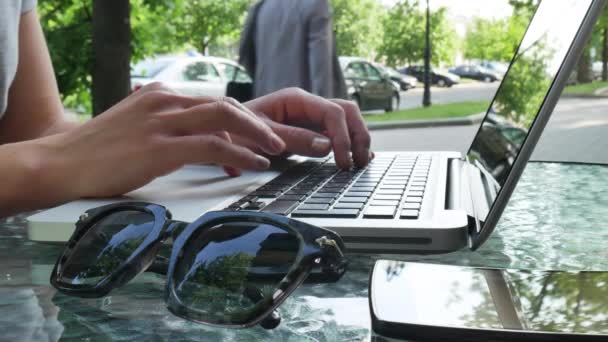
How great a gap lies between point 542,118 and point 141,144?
0.45 metres

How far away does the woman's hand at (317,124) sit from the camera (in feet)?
3.82

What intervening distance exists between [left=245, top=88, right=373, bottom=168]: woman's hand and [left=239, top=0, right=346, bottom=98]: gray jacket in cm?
231

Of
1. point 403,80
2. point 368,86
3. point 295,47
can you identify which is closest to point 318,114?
point 295,47

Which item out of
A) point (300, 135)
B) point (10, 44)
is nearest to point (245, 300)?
point (300, 135)

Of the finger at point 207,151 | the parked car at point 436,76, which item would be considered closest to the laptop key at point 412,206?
the finger at point 207,151

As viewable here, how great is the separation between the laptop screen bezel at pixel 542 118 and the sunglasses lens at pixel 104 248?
313 mm

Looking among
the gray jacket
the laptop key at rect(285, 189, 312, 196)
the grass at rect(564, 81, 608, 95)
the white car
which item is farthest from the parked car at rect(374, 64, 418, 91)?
the laptop key at rect(285, 189, 312, 196)

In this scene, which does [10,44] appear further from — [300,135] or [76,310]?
[76,310]

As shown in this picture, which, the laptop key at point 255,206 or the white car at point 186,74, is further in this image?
the white car at point 186,74

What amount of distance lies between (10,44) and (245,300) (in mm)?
1049

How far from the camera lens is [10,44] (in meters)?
1.34

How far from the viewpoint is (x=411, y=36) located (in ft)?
81.6

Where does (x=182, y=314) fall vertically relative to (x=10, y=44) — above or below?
below

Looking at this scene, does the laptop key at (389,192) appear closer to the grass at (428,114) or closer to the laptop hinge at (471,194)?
the laptop hinge at (471,194)
